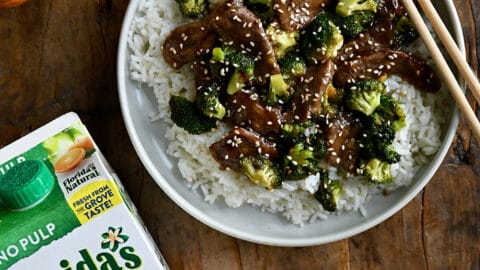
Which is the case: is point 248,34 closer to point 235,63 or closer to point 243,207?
point 235,63

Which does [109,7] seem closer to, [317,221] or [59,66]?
[59,66]

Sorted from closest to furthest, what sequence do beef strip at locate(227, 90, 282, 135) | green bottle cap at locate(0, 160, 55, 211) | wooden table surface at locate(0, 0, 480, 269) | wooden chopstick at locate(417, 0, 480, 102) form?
green bottle cap at locate(0, 160, 55, 211), wooden chopstick at locate(417, 0, 480, 102), beef strip at locate(227, 90, 282, 135), wooden table surface at locate(0, 0, 480, 269)

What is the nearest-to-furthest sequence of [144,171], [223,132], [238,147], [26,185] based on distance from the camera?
[26,185]
[238,147]
[223,132]
[144,171]

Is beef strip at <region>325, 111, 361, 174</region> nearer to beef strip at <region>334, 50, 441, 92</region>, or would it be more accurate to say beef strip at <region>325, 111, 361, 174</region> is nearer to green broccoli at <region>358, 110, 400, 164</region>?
green broccoli at <region>358, 110, 400, 164</region>

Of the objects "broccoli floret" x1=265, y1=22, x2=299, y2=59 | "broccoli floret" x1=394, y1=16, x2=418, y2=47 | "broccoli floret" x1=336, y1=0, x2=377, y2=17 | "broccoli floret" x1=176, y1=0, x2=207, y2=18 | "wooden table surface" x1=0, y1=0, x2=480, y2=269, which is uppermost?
"broccoli floret" x1=176, y1=0, x2=207, y2=18

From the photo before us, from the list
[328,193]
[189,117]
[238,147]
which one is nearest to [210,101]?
[189,117]

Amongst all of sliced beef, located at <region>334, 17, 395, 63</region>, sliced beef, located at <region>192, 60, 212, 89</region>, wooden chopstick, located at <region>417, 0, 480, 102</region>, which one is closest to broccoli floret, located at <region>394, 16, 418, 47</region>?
sliced beef, located at <region>334, 17, 395, 63</region>

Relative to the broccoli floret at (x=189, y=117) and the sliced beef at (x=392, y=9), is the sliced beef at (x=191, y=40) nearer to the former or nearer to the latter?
the broccoli floret at (x=189, y=117)
